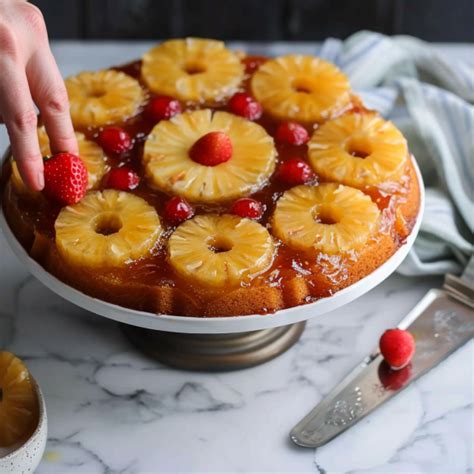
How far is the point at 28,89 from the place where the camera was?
159cm

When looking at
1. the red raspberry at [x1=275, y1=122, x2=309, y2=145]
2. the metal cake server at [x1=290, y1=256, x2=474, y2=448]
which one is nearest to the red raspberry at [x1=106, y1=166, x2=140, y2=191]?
the red raspberry at [x1=275, y1=122, x2=309, y2=145]

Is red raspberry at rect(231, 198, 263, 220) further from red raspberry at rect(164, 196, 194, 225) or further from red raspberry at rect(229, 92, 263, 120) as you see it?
red raspberry at rect(229, 92, 263, 120)

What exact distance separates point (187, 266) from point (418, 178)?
0.57 m

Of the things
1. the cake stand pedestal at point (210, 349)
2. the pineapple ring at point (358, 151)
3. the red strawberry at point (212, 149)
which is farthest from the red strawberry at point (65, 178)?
the pineapple ring at point (358, 151)

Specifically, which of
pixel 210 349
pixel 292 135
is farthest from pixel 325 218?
pixel 210 349

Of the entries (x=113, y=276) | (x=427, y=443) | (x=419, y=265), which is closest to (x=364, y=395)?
(x=427, y=443)

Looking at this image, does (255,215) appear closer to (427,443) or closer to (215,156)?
(215,156)

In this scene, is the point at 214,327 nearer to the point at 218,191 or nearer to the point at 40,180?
the point at 218,191

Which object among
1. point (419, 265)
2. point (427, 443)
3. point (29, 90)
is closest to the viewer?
point (29, 90)

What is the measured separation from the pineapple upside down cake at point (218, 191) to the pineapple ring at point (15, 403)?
181 millimetres

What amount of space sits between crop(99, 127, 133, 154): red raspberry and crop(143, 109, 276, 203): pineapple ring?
0.17 feet

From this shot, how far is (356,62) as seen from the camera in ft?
8.24

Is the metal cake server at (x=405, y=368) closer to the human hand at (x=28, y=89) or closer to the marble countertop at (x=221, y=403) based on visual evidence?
the marble countertop at (x=221, y=403)

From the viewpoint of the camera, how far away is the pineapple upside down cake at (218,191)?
1.65 meters
